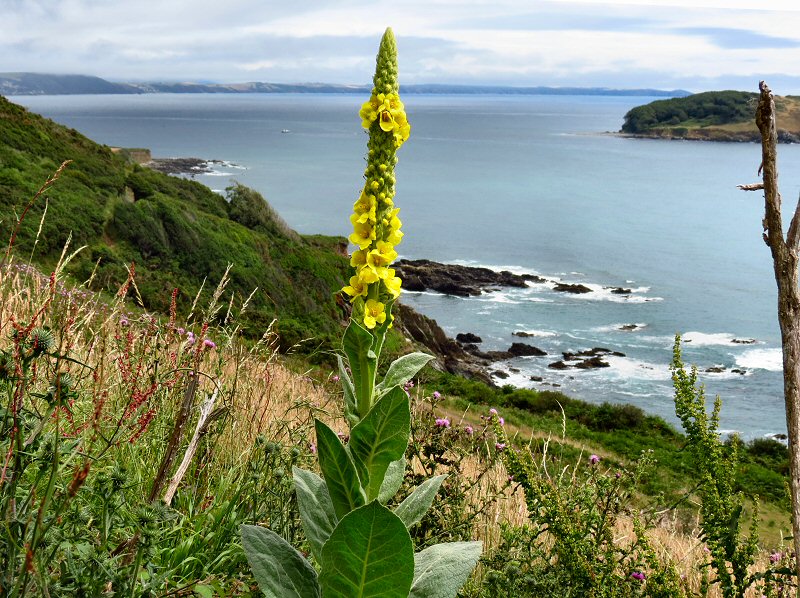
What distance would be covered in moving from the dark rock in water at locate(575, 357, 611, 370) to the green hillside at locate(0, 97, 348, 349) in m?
12.5

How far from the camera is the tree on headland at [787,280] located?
2.76 meters

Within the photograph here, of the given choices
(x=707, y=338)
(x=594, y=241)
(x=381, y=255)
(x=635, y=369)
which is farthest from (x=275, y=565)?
(x=594, y=241)

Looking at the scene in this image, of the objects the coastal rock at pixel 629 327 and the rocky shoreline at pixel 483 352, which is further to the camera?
the coastal rock at pixel 629 327

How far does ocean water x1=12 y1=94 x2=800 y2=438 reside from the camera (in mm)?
33969

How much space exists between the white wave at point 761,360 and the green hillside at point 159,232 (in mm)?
21026

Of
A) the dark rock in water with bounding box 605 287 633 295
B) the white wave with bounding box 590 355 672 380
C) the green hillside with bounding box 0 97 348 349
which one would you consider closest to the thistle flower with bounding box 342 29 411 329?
the green hillside with bounding box 0 97 348 349

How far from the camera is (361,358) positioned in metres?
1.99

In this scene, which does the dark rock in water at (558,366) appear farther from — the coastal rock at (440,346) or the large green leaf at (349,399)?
the large green leaf at (349,399)

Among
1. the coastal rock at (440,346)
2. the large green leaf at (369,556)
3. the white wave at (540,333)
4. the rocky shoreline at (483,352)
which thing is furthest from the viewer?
the white wave at (540,333)

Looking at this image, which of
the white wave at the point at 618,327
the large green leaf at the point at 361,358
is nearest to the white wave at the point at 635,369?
the white wave at the point at 618,327

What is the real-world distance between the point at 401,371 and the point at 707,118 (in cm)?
17411

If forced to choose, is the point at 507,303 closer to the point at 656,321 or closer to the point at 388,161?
the point at 656,321

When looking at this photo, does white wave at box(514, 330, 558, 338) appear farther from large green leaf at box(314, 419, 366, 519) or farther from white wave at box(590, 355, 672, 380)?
large green leaf at box(314, 419, 366, 519)

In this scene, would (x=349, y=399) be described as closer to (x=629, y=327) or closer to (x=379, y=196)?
(x=379, y=196)
